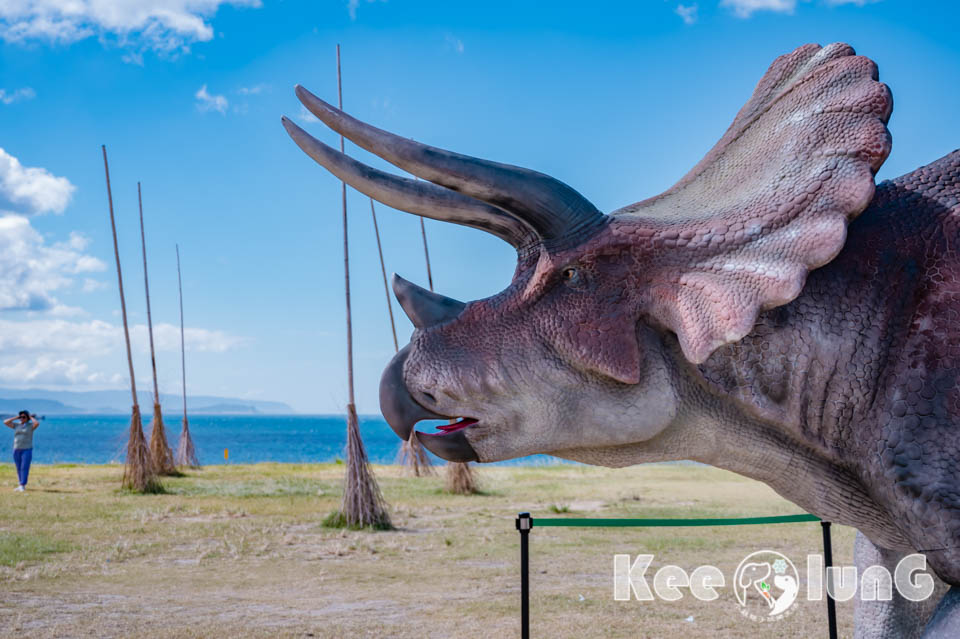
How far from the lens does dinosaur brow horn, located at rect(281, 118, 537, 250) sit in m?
1.53

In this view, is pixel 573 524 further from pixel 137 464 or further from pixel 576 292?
pixel 137 464

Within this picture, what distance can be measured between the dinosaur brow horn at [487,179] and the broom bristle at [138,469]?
11.4 meters

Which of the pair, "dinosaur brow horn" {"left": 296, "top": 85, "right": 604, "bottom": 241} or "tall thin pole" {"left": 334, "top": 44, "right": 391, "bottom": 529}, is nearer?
"dinosaur brow horn" {"left": 296, "top": 85, "right": 604, "bottom": 241}

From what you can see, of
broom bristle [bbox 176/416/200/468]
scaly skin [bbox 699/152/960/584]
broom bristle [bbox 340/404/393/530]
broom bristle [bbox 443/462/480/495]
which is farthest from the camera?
broom bristle [bbox 176/416/200/468]

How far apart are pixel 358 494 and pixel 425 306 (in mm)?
7946

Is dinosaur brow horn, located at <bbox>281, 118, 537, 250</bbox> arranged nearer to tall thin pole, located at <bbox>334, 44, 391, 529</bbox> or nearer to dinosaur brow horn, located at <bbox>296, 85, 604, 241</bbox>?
dinosaur brow horn, located at <bbox>296, 85, 604, 241</bbox>

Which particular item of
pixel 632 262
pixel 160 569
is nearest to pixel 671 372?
pixel 632 262

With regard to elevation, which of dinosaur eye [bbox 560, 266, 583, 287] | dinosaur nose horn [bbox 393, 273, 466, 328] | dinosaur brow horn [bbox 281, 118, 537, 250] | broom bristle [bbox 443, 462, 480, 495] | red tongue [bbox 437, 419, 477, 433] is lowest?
broom bristle [bbox 443, 462, 480, 495]

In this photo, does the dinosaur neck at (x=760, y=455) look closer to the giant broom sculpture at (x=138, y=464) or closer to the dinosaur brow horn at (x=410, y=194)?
the dinosaur brow horn at (x=410, y=194)

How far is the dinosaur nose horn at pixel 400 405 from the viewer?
1.48 m

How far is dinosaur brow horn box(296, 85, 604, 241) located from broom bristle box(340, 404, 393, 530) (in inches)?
308

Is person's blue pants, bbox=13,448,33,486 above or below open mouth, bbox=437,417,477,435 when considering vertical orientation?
below

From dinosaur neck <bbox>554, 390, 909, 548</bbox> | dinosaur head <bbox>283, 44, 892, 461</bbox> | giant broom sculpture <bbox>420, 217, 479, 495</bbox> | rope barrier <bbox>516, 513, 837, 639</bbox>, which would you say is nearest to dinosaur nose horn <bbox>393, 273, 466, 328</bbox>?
Result: dinosaur head <bbox>283, 44, 892, 461</bbox>

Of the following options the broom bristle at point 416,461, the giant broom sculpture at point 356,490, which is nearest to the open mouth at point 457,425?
the giant broom sculpture at point 356,490
